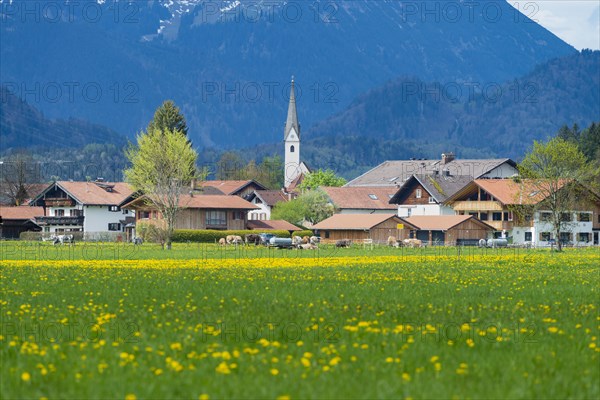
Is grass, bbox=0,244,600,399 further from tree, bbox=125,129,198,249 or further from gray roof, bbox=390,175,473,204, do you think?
gray roof, bbox=390,175,473,204

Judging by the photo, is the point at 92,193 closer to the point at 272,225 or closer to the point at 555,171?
the point at 272,225

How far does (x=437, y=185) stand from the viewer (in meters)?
130

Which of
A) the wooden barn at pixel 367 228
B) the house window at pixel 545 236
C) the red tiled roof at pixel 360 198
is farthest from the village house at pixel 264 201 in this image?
the house window at pixel 545 236

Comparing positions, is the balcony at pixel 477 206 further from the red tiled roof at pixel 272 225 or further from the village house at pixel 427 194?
the red tiled roof at pixel 272 225

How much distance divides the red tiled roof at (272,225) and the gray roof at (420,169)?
26501 mm

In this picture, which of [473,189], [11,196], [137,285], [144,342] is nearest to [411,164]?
[473,189]

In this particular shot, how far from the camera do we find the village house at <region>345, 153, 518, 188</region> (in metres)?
144

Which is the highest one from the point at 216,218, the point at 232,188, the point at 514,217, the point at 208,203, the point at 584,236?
the point at 232,188

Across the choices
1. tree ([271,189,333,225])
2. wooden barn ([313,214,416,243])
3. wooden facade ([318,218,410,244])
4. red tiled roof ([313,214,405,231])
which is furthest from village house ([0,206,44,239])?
wooden facade ([318,218,410,244])

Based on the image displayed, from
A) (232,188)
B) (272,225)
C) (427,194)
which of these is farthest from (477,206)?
(232,188)

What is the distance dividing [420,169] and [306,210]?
A: 32.7 m

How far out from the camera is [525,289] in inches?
1207

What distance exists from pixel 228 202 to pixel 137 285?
93113mm

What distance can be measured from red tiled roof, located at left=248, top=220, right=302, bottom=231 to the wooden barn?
8839 mm
